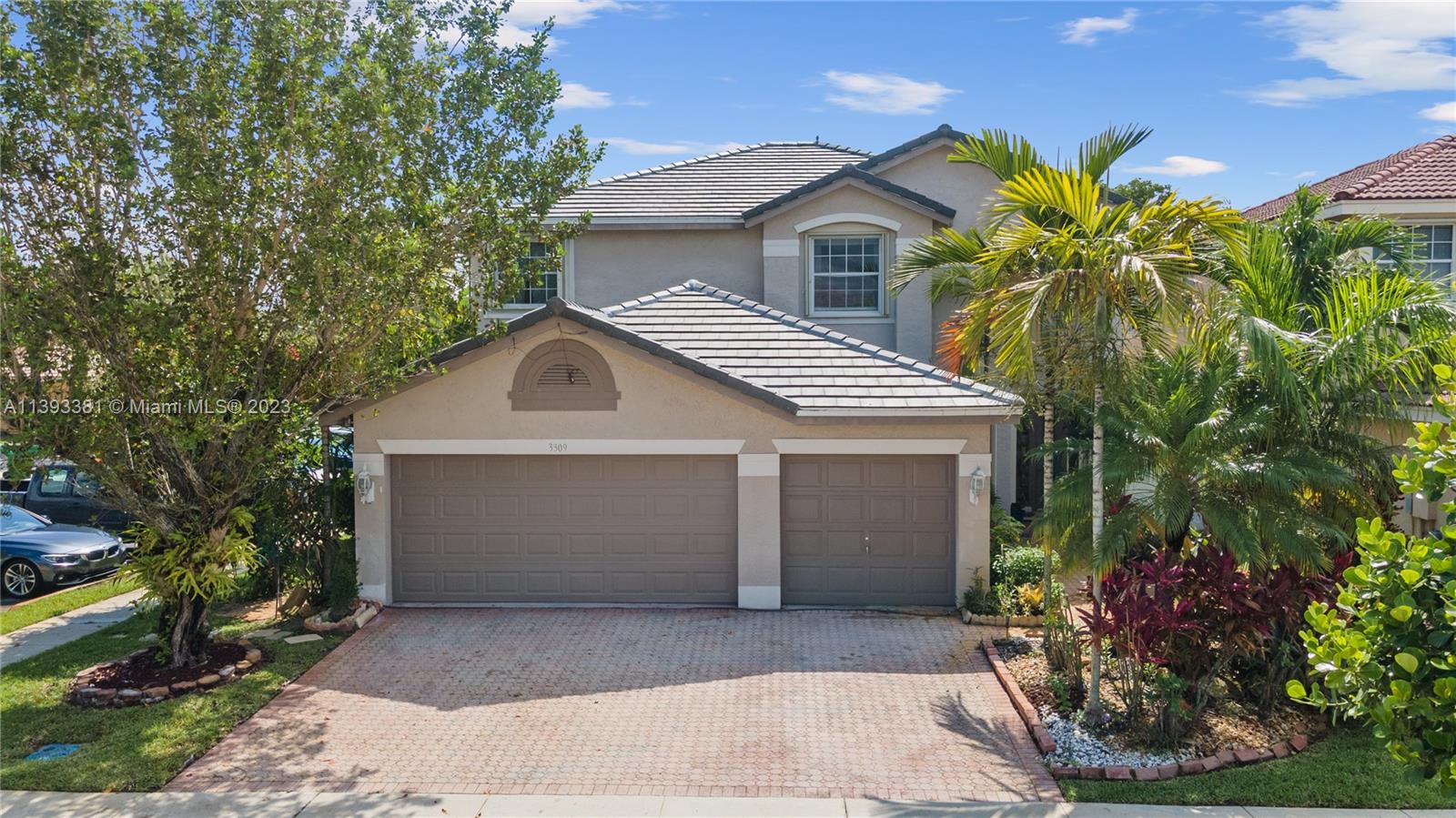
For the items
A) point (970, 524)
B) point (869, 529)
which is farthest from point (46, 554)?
point (970, 524)

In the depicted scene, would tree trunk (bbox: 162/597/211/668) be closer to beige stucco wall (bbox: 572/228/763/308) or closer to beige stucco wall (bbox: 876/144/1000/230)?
beige stucco wall (bbox: 572/228/763/308)

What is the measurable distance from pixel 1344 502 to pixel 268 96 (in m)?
→ 11.4

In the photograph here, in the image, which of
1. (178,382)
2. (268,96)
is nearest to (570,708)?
(178,382)

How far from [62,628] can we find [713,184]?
1340 centimetres

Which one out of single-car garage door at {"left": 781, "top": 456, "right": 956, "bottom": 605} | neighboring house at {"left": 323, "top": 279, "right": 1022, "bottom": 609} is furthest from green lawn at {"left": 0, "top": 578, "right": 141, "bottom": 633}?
single-car garage door at {"left": 781, "top": 456, "right": 956, "bottom": 605}

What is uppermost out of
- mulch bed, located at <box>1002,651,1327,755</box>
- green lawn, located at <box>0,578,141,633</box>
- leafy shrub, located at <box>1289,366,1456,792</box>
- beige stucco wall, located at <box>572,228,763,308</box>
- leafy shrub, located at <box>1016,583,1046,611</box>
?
beige stucco wall, located at <box>572,228,763,308</box>

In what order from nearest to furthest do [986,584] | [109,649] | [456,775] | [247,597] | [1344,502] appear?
[456,775] → [1344,502] → [109,649] → [986,584] → [247,597]

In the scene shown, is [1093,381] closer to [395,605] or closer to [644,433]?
[644,433]

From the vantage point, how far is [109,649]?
12648 mm

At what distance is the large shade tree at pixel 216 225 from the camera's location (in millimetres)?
10016

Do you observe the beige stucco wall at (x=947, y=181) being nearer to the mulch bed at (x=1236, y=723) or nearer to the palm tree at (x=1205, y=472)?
the palm tree at (x=1205, y=472)

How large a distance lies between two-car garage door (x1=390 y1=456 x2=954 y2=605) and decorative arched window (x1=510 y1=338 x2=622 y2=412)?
0.78 meters

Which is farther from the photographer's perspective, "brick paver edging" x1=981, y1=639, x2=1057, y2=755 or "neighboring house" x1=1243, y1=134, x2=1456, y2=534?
"neighboring house" x1=1243, y1=134, x2=1456, y2=534

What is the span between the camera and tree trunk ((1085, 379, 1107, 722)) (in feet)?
32.5
